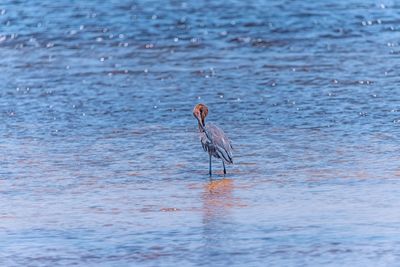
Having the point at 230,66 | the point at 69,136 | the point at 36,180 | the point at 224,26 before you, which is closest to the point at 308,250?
the point at 36,180

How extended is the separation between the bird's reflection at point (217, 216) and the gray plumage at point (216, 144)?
0.30m

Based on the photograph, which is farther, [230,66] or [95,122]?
[230,66]

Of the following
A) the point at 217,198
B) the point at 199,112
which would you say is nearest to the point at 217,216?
the point at 217,198

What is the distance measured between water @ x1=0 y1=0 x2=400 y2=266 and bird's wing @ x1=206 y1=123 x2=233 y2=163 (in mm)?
185

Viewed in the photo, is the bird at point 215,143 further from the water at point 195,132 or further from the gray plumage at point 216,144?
the water at point 195,132

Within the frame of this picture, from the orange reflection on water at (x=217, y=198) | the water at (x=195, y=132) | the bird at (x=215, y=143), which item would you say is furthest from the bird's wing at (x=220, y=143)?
the orange reflection on water at (x=217, y=198)

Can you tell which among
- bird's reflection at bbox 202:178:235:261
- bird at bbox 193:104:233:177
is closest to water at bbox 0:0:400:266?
bird's reflection at bbox 202:178:235:261

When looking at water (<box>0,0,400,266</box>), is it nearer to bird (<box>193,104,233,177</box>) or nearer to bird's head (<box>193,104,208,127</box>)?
bird (<box>193,104,233,177</box>)

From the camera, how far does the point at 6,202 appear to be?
9859 millimetres

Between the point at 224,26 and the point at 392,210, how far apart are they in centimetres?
1208

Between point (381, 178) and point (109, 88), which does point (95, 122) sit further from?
point (381, 178)

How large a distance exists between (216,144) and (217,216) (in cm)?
192

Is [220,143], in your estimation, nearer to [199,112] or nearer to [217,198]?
[199,112]

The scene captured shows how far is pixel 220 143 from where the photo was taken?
11062mm
